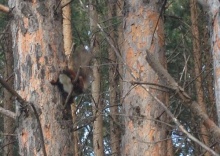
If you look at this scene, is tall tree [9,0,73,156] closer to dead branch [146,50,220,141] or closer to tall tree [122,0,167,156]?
dead branch [146,50,220,141]

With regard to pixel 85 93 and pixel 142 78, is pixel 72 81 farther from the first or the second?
pixel 142 78

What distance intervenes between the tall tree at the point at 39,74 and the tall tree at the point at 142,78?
1.91 metres

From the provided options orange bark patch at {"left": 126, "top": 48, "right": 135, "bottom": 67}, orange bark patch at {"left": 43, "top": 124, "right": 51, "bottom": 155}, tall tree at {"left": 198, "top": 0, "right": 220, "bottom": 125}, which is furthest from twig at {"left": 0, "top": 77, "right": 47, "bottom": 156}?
orange bark patch at {"left": 126, "top": 48, "right": 135, "bottom": 67}

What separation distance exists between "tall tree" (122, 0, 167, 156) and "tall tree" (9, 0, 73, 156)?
6.26ft

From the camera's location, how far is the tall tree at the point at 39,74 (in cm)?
312

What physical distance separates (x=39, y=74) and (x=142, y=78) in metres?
2.14

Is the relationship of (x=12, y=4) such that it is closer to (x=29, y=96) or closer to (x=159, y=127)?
(x=29, y=96)

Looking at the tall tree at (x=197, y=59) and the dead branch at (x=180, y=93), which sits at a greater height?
the tall tree at (x=197, y=59)

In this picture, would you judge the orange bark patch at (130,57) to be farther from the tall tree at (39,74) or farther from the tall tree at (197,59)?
the tall tree at (197,59)

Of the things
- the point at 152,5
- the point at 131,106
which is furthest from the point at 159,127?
the point at 152,5

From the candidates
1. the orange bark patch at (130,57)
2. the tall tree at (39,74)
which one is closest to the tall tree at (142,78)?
the orange bark patch at (130,57)

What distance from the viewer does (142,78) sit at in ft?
17.0

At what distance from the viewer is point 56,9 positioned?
3.32 metres

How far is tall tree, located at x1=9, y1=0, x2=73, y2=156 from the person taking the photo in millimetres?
3117
